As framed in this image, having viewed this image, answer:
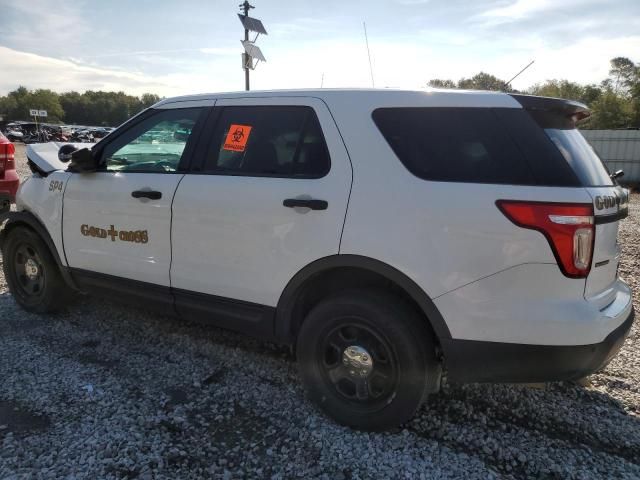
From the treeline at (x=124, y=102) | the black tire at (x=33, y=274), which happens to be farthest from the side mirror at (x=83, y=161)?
the treeline at (x=124, y=102)

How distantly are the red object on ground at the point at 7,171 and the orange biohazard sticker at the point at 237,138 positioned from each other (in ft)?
14.3

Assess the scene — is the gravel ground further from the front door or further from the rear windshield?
the rear windshield

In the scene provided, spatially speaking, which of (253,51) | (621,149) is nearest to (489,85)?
(253,51)

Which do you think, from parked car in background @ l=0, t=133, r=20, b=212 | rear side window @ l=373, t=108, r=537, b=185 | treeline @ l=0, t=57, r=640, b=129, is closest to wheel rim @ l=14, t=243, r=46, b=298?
parked car in background @ l=0, t=133, r=20, b=212

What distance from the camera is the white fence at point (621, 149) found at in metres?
16.3

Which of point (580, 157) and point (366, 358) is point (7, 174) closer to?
point (366, 358)

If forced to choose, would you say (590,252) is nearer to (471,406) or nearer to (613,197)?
(613,197)

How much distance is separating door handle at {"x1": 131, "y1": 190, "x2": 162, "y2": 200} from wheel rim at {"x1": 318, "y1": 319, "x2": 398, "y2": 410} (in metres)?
1.46

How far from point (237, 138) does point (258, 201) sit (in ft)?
1.71

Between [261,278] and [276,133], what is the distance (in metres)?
0.87

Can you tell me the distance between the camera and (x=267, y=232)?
280 centimetres

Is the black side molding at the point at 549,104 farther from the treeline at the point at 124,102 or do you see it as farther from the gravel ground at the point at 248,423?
the treeline at the point at 124,102

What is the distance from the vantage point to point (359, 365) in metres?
2.65

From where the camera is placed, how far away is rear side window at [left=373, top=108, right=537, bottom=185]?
2.29 meters
